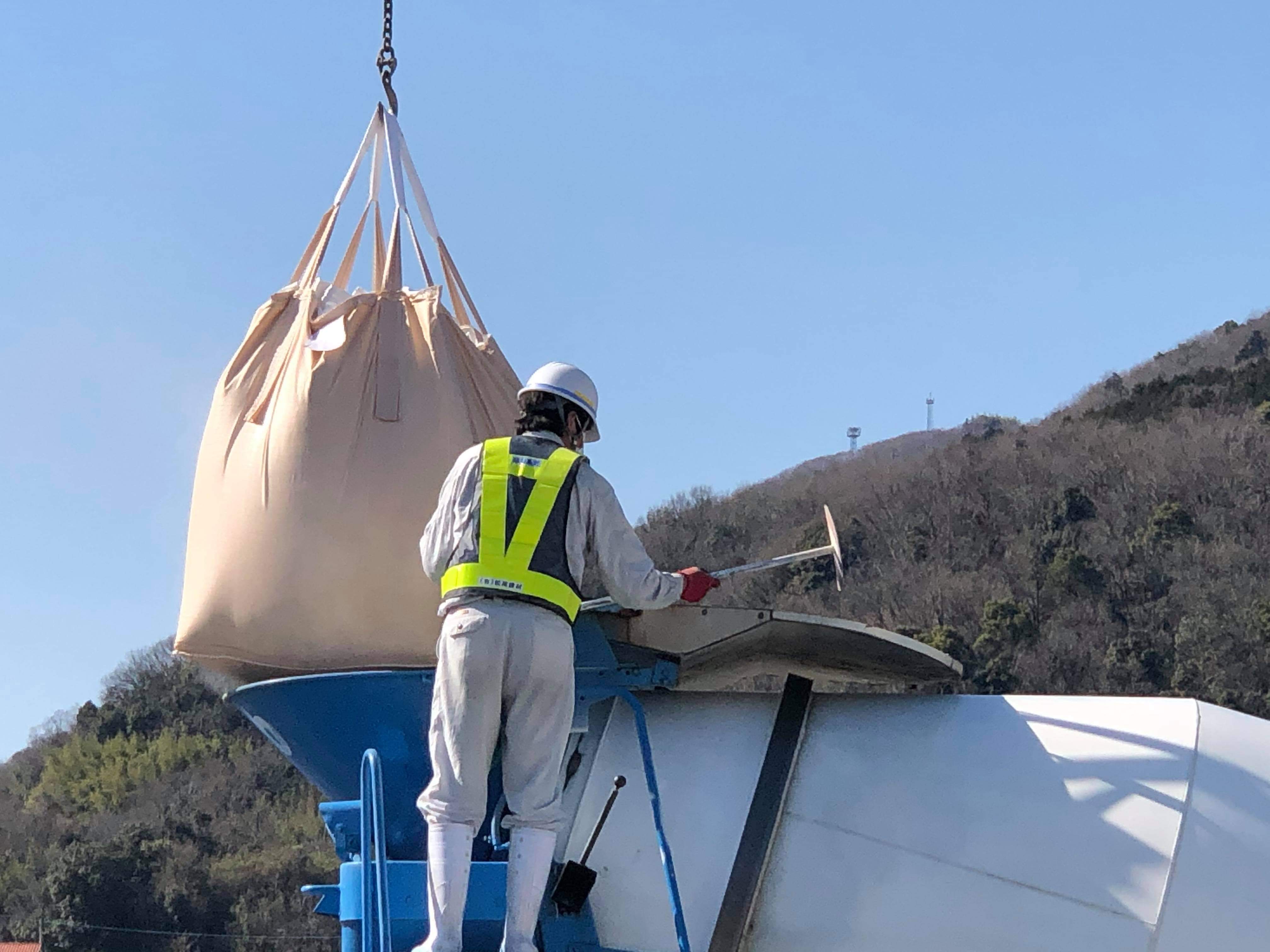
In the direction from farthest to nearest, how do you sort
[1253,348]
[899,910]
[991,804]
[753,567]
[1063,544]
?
[1253,348] → [1063,544] → [753,567] → [991,804] → [899,910]

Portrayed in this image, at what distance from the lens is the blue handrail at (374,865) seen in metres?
4.71

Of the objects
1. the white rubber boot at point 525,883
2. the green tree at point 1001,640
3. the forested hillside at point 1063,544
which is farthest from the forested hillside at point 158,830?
the white rubber boot at point 525,883

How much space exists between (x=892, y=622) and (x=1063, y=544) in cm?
974

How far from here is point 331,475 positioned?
5.89 metres

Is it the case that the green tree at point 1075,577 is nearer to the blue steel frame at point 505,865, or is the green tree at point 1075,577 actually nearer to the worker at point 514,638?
Result: the blue steel frame at point 505,865

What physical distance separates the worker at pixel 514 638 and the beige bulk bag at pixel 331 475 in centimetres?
103

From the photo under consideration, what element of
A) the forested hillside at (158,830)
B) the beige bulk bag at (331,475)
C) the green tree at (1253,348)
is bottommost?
the forested hillside at (158,830)

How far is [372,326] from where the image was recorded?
20.6 ft

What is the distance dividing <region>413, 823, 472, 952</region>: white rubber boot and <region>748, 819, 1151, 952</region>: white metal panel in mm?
929

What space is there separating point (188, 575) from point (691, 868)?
8.15ft

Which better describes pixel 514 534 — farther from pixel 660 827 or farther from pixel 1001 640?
pixel 1001 640

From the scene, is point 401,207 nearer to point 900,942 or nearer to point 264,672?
point 264,672

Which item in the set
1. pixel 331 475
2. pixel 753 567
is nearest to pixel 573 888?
pixel 753 567

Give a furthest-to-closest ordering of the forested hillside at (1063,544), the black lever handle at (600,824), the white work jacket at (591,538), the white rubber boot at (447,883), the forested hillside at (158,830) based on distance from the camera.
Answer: the forested hillside at (1063,544) < the forested hillside at (158,830) < the black lever handle at (600,824) < the white work jacket at (591,538) < the white rubber boot at (447,883)
